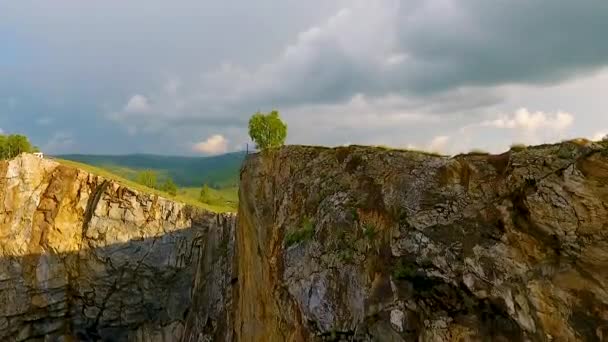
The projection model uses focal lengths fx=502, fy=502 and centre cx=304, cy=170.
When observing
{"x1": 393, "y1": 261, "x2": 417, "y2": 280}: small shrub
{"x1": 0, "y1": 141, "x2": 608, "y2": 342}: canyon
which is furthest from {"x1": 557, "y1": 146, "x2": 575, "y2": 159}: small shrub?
{"x1": 393, "y1": 261, "x2": 417, "y2": 280}: small shrub

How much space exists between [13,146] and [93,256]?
61046mm

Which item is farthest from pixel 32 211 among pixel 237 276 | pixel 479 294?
pixel 479 294

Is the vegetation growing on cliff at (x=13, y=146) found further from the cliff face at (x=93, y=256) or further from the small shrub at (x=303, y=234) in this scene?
the small shrub at (x=303, y=234)

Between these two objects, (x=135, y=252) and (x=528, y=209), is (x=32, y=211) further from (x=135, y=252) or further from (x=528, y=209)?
(x=528, y=209)

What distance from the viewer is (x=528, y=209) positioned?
1523 centimetres

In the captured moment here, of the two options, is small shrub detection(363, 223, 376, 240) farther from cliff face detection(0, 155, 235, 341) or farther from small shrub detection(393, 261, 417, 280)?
cliff face detection(0, 155, 235, 341)

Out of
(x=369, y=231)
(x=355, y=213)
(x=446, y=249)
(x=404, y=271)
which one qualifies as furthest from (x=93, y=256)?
(x=446, y=249)

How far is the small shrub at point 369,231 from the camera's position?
731 inches

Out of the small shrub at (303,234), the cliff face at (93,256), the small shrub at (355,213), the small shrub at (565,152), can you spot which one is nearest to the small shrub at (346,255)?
the small shrub at (355,213)

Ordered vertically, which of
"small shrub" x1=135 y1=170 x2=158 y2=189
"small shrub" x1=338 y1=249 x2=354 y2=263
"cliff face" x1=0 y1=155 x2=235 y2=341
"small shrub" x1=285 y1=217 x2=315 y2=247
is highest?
"small shrub" x1=135 y1=170 x2=158 y2=189

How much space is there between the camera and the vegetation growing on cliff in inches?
3728

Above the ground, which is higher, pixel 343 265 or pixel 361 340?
pixel 343 265

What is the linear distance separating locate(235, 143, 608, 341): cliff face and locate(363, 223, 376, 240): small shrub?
0.04 meters

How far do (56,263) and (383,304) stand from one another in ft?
127
